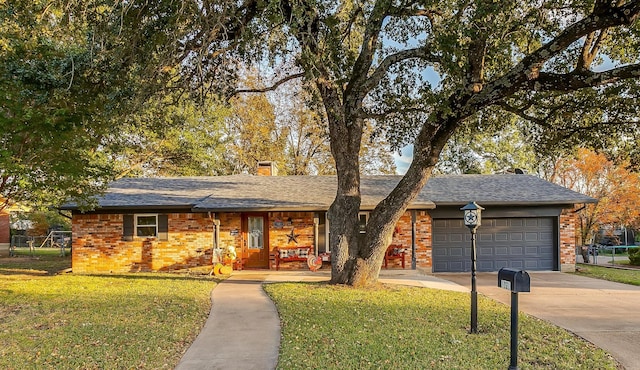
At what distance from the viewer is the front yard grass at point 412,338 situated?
5.04 meters

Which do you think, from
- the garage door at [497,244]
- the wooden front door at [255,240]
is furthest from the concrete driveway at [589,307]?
the wooden front door at [255,240]

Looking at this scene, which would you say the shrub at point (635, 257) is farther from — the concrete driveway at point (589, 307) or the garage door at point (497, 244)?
the concrete driveway at point (589, 307)

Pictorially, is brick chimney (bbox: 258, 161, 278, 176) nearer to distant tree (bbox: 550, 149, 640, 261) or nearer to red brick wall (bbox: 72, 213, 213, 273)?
red brick wall (bbox: 72, 213, 213, 273)

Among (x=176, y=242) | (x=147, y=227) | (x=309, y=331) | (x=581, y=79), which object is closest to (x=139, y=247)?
(x=147, y=227)

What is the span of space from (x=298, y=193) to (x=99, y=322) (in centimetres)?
898

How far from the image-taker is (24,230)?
31.2 m

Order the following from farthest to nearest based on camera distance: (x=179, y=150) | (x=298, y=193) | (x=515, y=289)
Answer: (x=179, y=150)
(x=298, y=193)
(x=515, y=289)

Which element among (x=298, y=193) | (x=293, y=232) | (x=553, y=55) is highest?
(x=553, y=55)

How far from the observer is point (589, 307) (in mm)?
8414

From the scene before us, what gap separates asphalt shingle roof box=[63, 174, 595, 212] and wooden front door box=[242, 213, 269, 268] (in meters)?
0.74

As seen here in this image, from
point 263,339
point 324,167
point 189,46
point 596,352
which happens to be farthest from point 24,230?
point 596,352

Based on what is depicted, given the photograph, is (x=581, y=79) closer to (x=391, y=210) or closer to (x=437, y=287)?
(x=391, y=210)

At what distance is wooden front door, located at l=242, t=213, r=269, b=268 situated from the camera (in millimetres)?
14625

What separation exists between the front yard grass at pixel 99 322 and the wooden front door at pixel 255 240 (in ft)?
11.3
